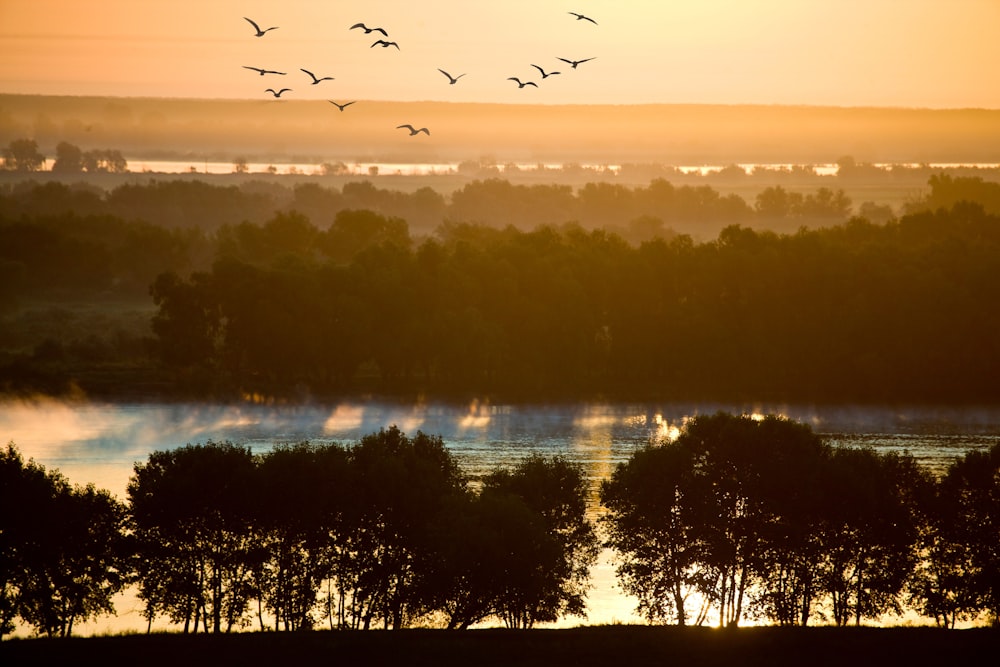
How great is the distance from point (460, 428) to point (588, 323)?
1557cm

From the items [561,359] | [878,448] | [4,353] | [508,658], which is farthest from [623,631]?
[4,353]

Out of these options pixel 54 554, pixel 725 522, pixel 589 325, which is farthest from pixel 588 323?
pixel 54 554

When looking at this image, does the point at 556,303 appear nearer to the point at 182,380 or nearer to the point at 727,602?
the point at 182,380

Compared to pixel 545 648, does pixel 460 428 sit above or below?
above

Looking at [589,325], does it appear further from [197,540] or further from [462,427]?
[197,540]

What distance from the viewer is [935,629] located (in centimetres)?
3650

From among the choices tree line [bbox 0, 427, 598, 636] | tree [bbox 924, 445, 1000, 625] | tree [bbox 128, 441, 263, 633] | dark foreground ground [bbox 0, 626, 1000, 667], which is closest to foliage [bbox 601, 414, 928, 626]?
tree [bbox 924, 445, 1000, 625]

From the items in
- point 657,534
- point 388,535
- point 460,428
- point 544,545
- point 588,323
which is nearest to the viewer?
point 544,545

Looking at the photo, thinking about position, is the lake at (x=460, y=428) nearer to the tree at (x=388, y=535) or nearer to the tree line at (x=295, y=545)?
the tree at (x=388, y=535)

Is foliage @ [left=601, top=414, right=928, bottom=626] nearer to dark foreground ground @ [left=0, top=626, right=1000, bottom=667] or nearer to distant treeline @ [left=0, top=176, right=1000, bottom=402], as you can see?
dark foreground ground @ [left=0, top=626, right=1000, bottom=667]

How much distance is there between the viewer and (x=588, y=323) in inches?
3204

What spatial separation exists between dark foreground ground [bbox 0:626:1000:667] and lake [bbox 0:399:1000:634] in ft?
67.6

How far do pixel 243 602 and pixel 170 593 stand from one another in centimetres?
211

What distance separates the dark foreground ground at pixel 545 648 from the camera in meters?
33.4
